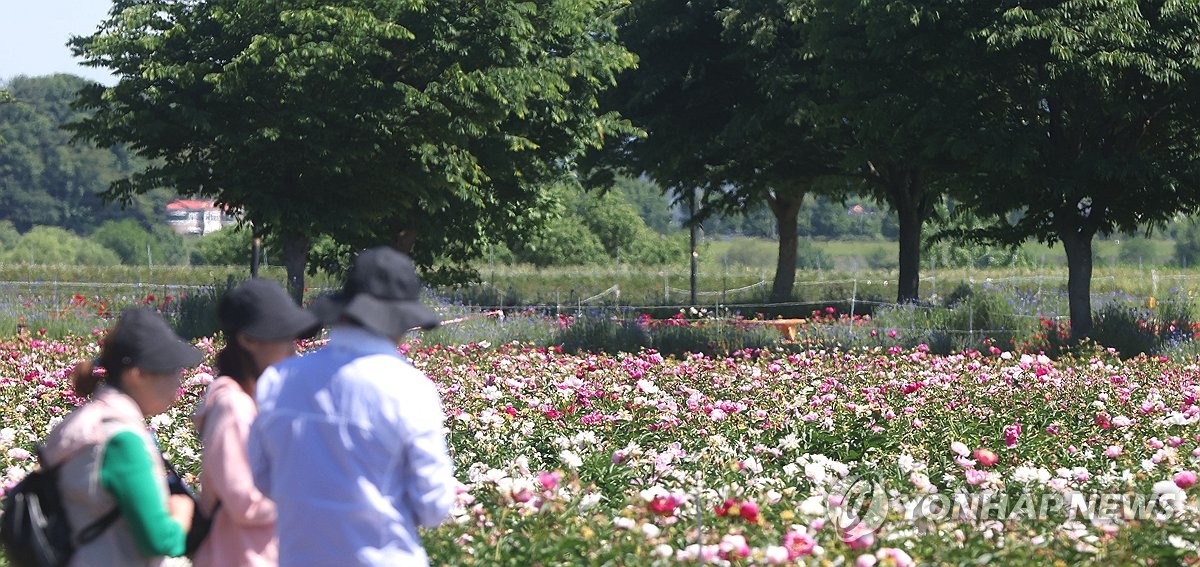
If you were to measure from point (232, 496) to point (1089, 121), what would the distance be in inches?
732

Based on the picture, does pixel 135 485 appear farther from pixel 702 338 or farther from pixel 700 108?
pixel 700 108

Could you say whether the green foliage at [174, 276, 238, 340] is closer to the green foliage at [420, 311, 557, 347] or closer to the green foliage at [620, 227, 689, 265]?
the green foliage at [420, 311, 557, 347]

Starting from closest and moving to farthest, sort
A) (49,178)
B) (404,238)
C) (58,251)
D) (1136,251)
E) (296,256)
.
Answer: (296,256)
(404,238)
(58,251)
(1136,251)
(49,178)

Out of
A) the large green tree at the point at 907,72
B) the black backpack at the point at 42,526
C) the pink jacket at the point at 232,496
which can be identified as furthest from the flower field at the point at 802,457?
the large green tree at the point at 907,72

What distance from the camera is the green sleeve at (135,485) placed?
11.5 feet

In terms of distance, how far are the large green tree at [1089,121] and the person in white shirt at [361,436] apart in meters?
16.4

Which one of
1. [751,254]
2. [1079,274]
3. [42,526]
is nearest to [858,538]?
[42,526]

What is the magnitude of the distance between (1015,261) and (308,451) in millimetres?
91922

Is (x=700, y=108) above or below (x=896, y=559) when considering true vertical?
above

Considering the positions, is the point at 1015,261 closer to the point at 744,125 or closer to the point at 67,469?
the point at 744,125

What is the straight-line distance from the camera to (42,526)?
3.60 m

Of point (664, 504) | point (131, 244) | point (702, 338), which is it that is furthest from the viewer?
point (131, 244)

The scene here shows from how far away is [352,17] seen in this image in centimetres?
2656

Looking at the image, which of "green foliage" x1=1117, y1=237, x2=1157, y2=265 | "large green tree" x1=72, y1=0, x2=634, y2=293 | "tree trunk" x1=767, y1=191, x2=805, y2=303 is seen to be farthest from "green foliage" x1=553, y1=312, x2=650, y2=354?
"green foliage" x1=1117, y1=237, x2=1157, y2=265
